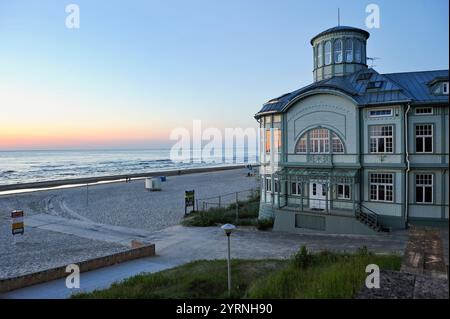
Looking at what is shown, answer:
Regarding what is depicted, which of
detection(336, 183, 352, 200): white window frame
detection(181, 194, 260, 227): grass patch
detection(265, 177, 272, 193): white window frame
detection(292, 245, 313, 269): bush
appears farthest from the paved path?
detection(292, 245, 313, 269): bush

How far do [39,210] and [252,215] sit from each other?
18295mm

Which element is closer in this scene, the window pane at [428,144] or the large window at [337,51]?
the window pane at [428,144]

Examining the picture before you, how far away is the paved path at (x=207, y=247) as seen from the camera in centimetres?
1138

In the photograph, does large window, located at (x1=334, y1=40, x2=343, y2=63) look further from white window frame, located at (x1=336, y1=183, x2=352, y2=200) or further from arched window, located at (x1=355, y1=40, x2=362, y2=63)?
white window frame, located at (x1=336, y1=183, x2=352, y2=200)

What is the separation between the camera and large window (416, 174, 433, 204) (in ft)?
56.3

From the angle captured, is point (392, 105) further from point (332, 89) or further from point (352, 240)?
point (352, 240)

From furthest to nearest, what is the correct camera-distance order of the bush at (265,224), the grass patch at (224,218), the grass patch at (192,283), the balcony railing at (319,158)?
the grass patch at (224,218)
the bush at (265,224)
the balcony railing at (319,158)
the grass patch at (192,283)

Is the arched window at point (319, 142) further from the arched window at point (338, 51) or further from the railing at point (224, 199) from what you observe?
the railing at point (224, 199)

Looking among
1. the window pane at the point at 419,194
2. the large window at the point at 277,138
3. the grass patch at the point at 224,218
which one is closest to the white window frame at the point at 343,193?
the window pane at the point at 419,194

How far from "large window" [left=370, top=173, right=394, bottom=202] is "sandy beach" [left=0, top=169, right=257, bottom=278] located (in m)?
12.7

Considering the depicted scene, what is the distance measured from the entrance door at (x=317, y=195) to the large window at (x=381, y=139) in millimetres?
3406

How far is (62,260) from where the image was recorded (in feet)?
49.0

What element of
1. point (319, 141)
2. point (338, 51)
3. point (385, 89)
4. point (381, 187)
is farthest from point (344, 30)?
point (381, 187)
